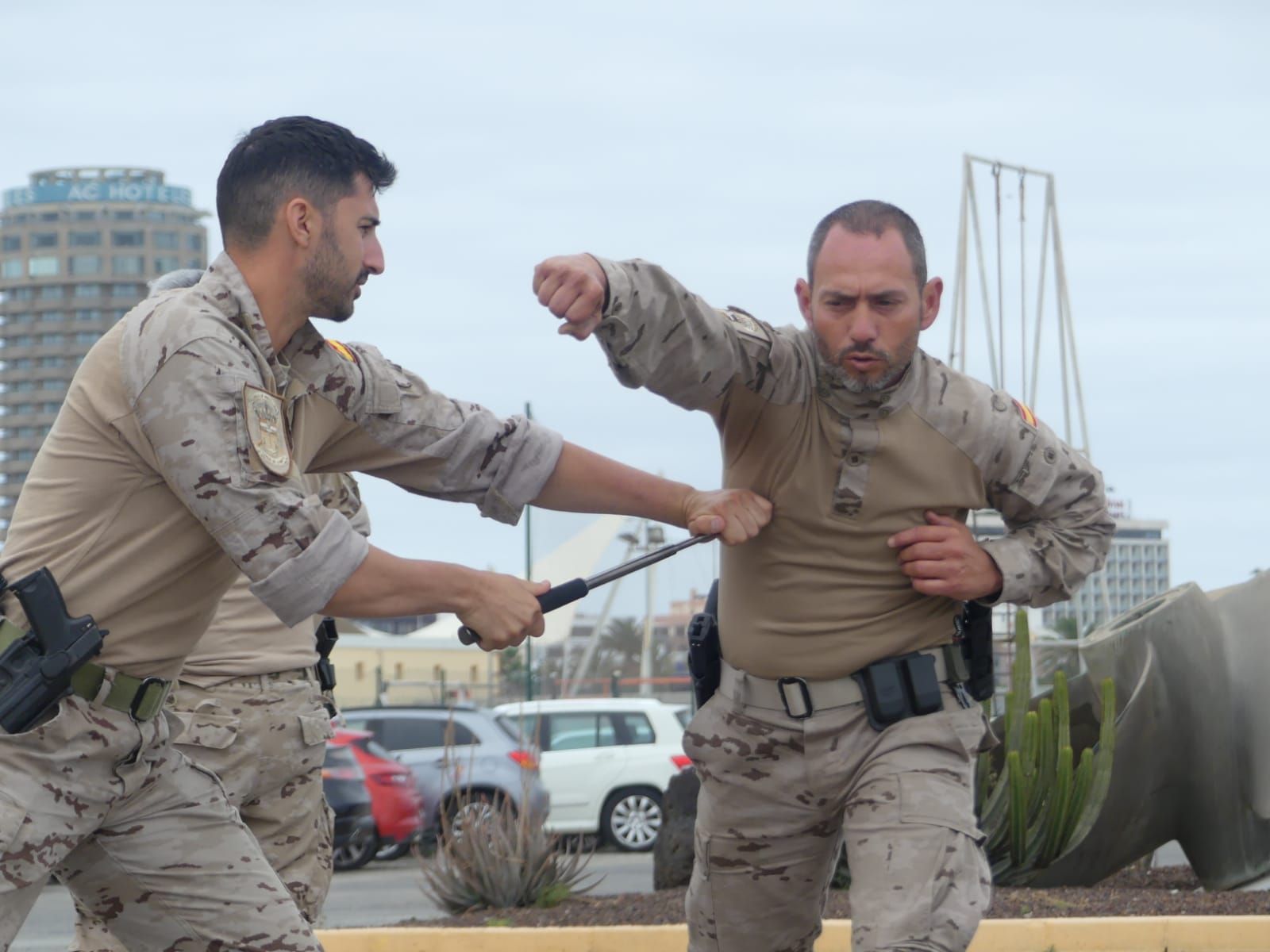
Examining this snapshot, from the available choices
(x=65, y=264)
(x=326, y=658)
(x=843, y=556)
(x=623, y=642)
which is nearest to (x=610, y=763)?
(x=326, y=658)

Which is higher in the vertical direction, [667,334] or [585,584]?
[667,334]

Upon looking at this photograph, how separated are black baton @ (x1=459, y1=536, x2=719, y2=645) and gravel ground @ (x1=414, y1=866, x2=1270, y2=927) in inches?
145

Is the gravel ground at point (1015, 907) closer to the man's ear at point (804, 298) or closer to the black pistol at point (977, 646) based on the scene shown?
the black pistol at point (977, 646)

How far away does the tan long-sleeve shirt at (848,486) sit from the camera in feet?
15.1

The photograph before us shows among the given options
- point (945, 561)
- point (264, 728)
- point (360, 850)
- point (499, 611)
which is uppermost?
point (945, 561)

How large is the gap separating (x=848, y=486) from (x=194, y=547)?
1690mm

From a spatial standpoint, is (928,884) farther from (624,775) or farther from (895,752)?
(624,775)

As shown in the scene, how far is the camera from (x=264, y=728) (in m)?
5.59

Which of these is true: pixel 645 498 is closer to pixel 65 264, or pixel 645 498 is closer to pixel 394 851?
pixel 394 851

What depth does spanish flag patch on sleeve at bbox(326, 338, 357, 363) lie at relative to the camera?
14.1ft

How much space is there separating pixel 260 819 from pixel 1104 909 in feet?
13.2

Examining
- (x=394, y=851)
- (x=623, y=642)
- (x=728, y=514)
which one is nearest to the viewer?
(x=728, y=514)

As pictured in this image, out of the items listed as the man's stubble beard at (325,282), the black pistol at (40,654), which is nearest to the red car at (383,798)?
the man's stubble beard at (325,282)

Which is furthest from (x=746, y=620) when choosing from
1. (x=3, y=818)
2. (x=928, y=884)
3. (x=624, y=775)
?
(x=624, y=775)
